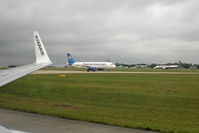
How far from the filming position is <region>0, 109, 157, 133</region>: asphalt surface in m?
7.13

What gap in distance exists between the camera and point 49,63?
33.7 feet

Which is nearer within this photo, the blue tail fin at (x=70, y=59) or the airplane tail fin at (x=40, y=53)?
the airplane tail fin at (x=40, y=53)

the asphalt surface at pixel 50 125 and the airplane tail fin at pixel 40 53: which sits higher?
the airplane tail fin at pixel 40 53

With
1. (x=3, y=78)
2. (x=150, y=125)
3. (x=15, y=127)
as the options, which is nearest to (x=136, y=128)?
(x=150, y=125)

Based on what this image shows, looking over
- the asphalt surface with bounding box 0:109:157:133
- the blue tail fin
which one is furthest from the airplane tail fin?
the blue tail fin

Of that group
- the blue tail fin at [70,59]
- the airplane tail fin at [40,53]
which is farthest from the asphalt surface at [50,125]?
the blue tail fin at [70,59]

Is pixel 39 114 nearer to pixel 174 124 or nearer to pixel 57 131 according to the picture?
pixel 57 131

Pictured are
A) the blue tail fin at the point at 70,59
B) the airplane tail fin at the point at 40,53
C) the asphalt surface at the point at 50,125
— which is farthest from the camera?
the blue tail fin at the point at 70,59

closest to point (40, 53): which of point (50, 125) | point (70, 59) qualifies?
point (50, 125)

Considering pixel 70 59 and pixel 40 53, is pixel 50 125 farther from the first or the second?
pixel 70 59

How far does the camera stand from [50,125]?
7.73 metres

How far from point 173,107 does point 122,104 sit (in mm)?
2767

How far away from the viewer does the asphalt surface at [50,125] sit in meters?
7.13

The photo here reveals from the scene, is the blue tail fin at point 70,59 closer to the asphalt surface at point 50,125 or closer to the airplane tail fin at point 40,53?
the airplane tail fin at point 40,53
